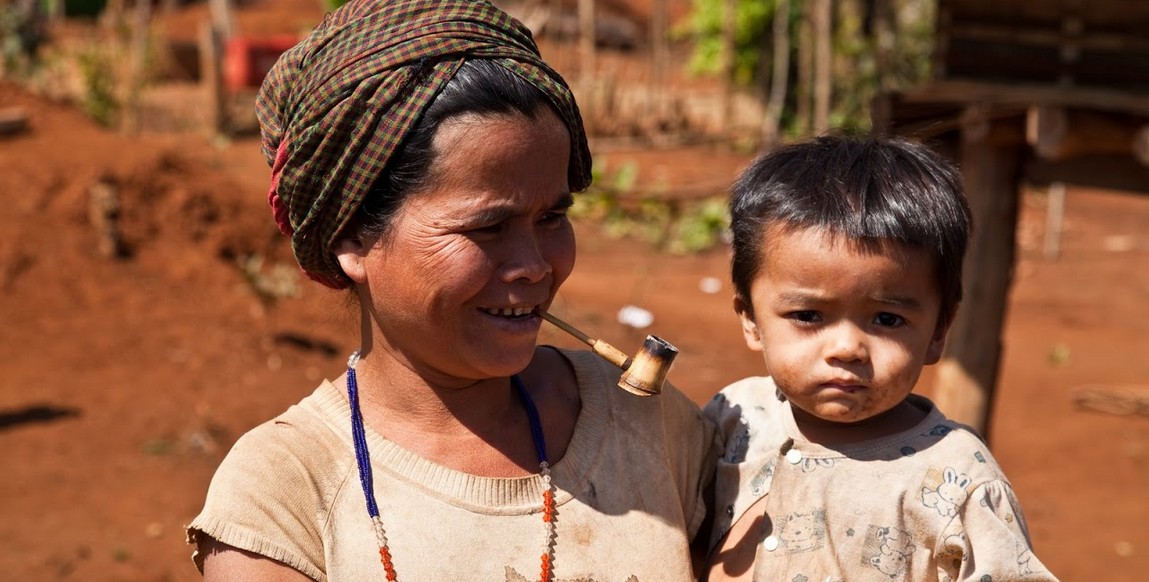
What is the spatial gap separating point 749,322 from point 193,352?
6.73 meters

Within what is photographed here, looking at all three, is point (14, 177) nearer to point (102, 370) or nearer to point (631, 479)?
point (102, 370)

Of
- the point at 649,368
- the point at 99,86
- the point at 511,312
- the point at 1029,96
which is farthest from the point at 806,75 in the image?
the point at 511,312

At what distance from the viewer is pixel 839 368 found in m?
2.18

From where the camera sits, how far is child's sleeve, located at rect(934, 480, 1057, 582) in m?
2.03

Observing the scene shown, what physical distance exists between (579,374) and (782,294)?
0.41 meters

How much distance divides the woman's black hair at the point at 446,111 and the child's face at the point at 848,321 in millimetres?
596

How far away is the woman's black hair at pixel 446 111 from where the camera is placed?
6.13ft

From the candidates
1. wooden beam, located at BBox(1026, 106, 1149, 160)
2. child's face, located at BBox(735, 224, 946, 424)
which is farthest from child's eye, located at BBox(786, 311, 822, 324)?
wooden beam, located at BBox(1026, 106, 1149, 160)

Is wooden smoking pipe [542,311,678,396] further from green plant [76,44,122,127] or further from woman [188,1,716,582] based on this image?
green plant [76,44,122,127]

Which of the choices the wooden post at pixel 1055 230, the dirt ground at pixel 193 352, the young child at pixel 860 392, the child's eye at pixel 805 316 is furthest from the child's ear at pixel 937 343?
the wooden post at pixel 1055 230

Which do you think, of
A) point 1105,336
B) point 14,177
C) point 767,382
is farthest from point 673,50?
point 767,382

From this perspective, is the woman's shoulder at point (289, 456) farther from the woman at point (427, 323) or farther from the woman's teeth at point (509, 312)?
the woman's teeth at point (509, 312)

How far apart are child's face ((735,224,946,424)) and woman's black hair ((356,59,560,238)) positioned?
23.5 inches

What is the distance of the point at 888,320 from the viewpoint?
7.20 ft
